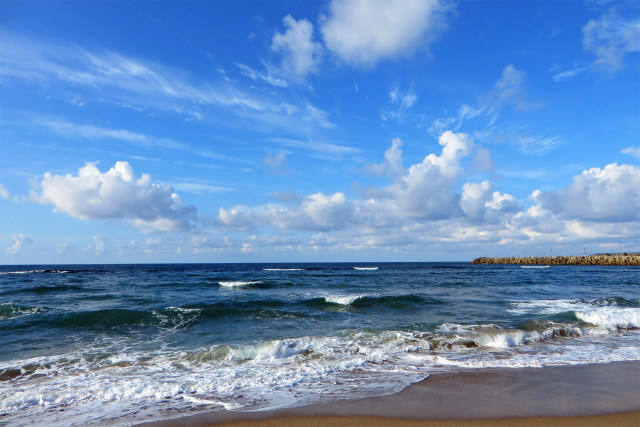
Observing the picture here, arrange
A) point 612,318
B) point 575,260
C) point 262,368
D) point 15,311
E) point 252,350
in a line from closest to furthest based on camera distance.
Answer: point 262,368
point 252,350
point 612,318
point 15,311
point 575,260

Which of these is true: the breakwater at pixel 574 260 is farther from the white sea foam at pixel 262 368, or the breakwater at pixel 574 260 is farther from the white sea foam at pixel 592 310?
the white sea foam at pixel 262 368

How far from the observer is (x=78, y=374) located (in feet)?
27.1

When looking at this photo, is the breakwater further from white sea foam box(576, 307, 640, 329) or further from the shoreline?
the shoreline

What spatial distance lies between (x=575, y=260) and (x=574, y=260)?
26 centimetres

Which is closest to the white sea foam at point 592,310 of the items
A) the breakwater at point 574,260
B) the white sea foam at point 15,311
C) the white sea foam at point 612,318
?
the white sea foam at point 612,318

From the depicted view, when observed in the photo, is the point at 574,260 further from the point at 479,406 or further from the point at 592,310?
the point at 479,406

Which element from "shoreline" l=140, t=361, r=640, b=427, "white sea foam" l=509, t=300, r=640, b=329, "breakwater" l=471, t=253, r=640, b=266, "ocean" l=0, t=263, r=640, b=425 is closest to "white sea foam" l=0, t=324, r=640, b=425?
"ocean" l=0, t=263, r=640, b=425

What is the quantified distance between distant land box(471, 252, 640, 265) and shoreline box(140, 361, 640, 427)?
88088 millimetres

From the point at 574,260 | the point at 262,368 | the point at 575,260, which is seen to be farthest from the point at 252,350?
the point at 574,260

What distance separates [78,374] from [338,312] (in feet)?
35.2

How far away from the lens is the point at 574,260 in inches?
3349

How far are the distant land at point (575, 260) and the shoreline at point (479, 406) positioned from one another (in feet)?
289

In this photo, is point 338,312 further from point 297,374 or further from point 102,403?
point 102,403

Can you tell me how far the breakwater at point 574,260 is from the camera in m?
75.8
